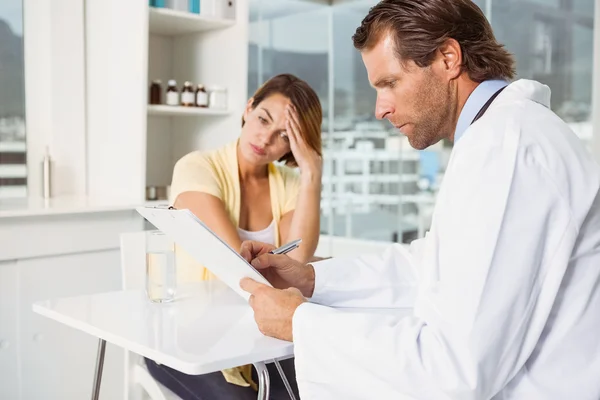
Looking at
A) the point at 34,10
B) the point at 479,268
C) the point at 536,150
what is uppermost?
the point at 34,10

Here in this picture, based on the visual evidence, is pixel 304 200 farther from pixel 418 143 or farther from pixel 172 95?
pixel 172 95

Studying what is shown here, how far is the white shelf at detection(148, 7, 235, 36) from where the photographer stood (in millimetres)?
2879

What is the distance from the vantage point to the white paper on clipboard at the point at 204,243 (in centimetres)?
134

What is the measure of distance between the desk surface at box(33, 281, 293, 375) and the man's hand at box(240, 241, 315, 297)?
0.10 m

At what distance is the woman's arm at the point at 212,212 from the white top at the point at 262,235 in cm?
10

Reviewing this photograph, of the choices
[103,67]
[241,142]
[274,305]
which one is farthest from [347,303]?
[103,67]

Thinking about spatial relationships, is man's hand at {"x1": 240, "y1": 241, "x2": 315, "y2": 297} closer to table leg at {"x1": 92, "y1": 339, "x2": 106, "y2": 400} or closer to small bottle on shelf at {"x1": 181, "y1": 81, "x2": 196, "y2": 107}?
table leg at {"x1": 92, "y1": 339, "x2": 106, "y2": 400}

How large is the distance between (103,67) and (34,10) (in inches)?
16.4

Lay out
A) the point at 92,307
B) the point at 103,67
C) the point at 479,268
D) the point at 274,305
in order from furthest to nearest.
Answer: the point at 103,67
the point at 92,307
the point at 274,305
the point at 479,268

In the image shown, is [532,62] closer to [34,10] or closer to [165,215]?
[34,10]

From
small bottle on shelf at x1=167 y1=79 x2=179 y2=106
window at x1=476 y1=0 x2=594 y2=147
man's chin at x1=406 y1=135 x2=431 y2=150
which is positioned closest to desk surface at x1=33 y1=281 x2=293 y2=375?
man's chin at x1=406 y1=135 x2=431 y2=150

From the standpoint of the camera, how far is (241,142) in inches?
90.4

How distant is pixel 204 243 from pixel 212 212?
2.31ft

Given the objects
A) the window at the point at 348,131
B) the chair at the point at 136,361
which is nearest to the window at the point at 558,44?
the window at the point at 348,131
